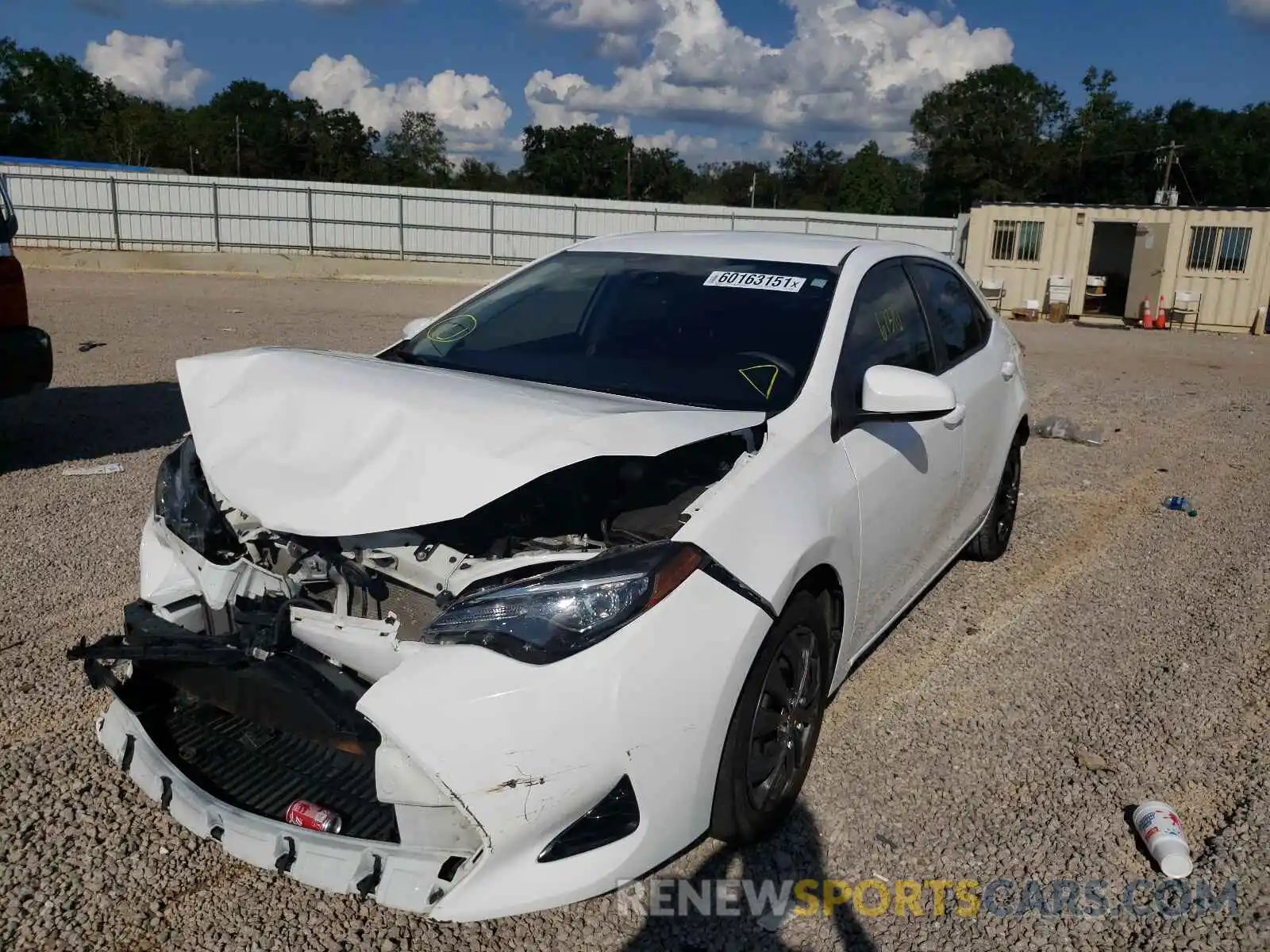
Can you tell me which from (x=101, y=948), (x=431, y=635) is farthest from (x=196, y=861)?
(x=431, y=635)

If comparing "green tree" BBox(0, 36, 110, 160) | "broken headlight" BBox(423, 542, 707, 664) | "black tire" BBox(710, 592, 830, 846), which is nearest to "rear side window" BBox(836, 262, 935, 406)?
"black tire" BBox(710, 592, 830, 846)

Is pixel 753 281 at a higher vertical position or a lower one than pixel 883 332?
higher

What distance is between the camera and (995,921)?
2.61 m

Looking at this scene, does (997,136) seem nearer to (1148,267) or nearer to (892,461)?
(1148,267)

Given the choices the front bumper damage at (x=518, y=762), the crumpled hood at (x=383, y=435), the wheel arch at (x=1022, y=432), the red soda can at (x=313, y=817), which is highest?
the crumpled hood at (x=383, y=435)

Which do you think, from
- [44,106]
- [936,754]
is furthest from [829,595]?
[44,106]

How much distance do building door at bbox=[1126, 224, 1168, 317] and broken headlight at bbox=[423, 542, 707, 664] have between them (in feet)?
79.3

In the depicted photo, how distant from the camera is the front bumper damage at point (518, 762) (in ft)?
A: 7.08

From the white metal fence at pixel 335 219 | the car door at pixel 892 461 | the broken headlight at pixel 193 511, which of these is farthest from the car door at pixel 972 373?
the white metal fence at pixel 335 219

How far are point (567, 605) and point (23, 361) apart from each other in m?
5.23

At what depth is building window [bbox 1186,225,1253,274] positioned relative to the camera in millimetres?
22078

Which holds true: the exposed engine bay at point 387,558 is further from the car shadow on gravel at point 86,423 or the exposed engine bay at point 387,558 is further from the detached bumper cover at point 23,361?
the car shadow on gravel at point 86,423

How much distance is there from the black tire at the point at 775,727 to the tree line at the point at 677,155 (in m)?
60.1

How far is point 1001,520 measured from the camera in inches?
210
